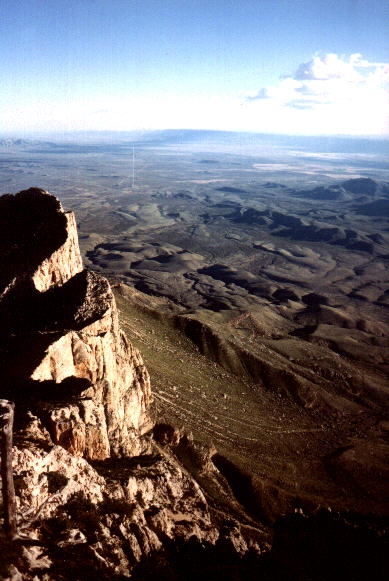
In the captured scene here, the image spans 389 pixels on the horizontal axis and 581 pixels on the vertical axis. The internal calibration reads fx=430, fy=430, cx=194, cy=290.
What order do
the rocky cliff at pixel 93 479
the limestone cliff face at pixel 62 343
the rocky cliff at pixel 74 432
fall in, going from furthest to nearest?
1. the limestone cliff face at pixel 62 343
2. the rocky cliff at pixel 93 479
3. the rocky cliff at pixel 74 432

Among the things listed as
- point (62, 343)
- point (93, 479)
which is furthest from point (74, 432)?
point (62, 343)

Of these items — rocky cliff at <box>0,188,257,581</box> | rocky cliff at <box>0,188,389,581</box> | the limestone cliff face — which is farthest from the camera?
the limestone cliff face

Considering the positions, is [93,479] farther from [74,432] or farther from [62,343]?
[62,343]

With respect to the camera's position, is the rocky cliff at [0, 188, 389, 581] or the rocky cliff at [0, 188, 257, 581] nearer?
the rocky cliff at [0, 188, 257, 581]

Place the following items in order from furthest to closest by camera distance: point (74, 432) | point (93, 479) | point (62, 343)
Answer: point (62, 343) → point (74, 432) → point (93, 479)

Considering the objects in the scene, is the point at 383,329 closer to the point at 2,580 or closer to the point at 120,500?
the point at 120,500

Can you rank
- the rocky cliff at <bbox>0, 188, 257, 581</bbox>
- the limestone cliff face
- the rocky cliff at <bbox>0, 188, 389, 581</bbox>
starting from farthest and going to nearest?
the limestone cliff face
the rocky cliff at <bbox>0, 188, 389, 581</bbox>
the rocky cliff at <bbox>0, 188, 257, 581</bbox>

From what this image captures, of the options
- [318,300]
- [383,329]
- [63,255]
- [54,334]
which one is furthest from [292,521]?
[318,300]

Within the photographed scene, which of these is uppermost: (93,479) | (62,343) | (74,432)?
(62,343)
